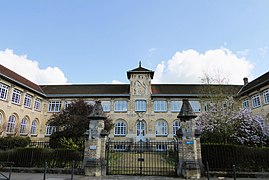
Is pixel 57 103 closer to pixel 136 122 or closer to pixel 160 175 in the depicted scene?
pixel 136 122

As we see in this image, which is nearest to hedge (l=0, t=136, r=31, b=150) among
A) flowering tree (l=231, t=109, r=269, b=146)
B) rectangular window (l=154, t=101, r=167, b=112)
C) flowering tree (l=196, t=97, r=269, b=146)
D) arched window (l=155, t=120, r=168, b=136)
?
arched window (l=155, t=120, r=168, b=136)

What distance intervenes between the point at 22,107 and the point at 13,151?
13574mm

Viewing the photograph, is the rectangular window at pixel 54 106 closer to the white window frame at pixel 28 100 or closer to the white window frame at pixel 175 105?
the white window frame at pixel 28 100

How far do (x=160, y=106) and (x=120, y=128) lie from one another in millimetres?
6747

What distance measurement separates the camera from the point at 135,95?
26469 mm

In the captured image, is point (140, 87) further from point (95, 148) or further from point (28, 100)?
point (95, 148)

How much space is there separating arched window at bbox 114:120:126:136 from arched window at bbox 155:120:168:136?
4.72 meters

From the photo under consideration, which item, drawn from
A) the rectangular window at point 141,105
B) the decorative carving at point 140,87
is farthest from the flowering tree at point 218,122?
the decorative carving at point 140,87

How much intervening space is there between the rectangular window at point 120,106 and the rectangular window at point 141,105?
1.65m

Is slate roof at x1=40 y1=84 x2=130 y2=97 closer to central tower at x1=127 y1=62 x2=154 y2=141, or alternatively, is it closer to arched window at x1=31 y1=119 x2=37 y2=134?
central tower at x1=127 y1=62 x2=154 y2=141

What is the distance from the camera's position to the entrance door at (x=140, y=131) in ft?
81.2

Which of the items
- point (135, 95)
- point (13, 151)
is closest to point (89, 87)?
point (135, 95)

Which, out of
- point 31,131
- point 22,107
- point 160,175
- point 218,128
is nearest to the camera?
point 160,175

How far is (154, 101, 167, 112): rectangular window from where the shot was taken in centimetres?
2619
